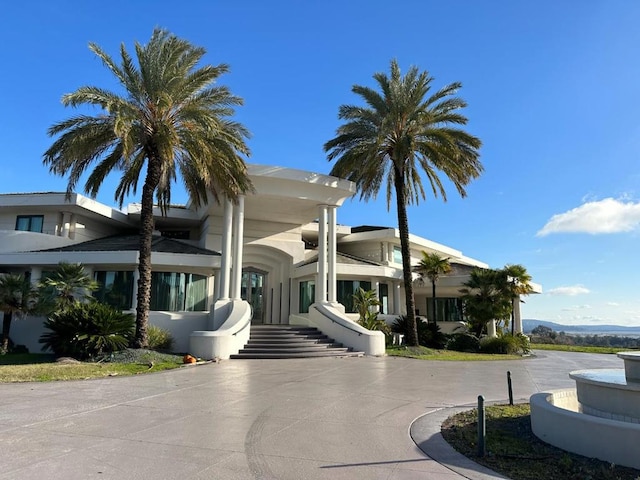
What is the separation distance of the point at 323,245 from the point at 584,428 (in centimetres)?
1795

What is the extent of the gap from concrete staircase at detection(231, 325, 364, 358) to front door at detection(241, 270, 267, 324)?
24.6 ft

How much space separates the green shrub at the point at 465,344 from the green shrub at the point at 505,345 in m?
0.57

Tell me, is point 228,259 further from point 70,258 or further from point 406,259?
point 406,259

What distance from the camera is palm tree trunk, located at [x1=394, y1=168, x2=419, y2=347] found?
21.9 m

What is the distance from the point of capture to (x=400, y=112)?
70.6 feet

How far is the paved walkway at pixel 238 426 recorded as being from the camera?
5.12 meters

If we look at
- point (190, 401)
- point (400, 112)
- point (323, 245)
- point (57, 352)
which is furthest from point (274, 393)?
point (400, 112)

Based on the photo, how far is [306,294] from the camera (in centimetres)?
2692

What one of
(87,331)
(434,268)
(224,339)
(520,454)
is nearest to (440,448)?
(520,454)

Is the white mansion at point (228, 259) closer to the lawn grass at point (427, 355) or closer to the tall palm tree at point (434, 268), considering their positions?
the lawn grass at point (427, 355)

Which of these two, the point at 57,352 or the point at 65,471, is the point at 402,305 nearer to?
the point at 57,352

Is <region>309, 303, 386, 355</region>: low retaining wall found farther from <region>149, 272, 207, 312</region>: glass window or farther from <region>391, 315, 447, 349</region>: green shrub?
<region>149, 272, 207, 312</region>: glass window

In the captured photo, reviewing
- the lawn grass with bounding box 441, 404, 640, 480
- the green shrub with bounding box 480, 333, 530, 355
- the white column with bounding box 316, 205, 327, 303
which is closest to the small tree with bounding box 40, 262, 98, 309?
the white column with bounding box 316, 205, 327, 303

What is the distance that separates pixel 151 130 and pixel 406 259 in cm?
1282
